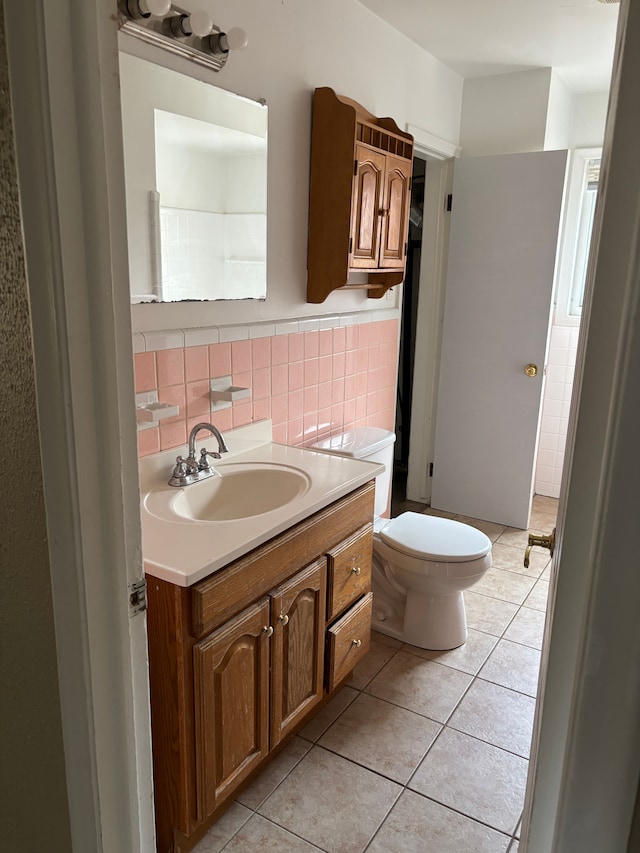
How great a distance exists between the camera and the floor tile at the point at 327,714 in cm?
207

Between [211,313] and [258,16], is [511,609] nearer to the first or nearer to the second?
[211,313]

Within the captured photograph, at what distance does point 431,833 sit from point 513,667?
0.86m

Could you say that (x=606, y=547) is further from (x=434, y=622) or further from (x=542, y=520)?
(x=542, y=520)

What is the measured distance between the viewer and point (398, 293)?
3.17 m

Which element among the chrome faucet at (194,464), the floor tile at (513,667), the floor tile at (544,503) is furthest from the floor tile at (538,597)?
the chrome faucet at (194,464)

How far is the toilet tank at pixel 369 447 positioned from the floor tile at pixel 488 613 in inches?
23.5

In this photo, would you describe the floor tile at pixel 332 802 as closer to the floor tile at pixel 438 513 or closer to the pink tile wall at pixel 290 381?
the pink tile wall at pixel 290 381

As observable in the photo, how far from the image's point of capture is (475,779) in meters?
1.91

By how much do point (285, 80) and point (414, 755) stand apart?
86.3 inches

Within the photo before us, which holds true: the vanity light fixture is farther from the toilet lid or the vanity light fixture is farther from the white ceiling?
the toilet lid

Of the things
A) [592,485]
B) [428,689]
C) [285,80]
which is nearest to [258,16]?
[285,80]

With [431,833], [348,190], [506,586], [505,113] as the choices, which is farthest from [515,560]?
[505,113]

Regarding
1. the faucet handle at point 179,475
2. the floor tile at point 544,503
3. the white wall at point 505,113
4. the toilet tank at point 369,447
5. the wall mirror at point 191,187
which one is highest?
the white wall at point 505,113

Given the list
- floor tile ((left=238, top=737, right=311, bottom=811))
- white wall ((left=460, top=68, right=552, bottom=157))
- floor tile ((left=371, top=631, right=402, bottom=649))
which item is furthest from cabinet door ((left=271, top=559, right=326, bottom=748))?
white wall ((left=460, top=68, right=552, bottom=157))
